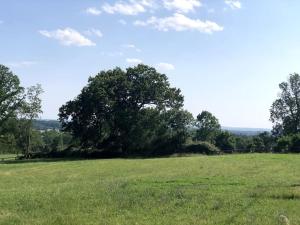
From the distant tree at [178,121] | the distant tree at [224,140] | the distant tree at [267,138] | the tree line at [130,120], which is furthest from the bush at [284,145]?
the distant tree at [267,138]

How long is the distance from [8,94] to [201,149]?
37.5 metres

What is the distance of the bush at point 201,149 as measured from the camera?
232 feet

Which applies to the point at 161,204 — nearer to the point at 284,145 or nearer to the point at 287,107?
the point at 284,145

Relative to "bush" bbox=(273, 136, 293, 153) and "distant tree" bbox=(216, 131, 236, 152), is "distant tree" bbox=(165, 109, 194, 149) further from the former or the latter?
"distant tree" bbox=(216, 131, 236, 152)

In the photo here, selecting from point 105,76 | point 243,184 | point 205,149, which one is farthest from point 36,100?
point 243,184

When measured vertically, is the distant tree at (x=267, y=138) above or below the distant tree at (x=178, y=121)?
below

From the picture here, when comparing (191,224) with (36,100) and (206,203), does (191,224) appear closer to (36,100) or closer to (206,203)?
(206,203)

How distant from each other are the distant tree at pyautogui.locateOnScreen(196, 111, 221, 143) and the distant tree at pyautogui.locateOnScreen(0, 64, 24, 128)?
44539 mm

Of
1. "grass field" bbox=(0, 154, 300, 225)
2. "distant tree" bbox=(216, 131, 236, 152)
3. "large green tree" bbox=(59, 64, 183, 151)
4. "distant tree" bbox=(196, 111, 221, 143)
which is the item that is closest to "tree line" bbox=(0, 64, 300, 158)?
"large green tree" bbox=(59, 64, 183, 151)

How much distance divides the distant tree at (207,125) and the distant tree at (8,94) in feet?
146

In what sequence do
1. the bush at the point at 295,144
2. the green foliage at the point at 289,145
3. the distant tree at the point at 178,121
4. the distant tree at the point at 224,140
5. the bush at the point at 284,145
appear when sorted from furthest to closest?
the distant tree at the point at 224,140, the distant tree at the point at 178,121, the bush at the point at 284,145, the green foliage at the point at 289,145, the bush at the point at 295,144

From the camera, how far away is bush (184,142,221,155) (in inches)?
2785

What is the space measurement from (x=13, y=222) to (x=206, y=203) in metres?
6.27

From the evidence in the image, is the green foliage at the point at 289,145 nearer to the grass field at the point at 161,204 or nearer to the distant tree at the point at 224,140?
the distant tree at the point at 224,140
